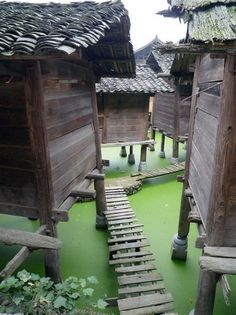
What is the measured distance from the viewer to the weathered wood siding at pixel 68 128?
4.43 m

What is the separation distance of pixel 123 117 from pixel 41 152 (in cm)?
881

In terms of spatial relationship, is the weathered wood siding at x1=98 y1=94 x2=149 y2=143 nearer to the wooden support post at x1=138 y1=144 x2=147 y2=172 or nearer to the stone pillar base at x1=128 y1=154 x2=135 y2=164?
the wooden support post at x1=138 y1=144 x2=147 y2=172

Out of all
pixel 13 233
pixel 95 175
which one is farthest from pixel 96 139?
pixel 13 233

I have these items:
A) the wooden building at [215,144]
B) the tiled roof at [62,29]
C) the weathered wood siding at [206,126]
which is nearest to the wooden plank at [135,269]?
the wooden building at [215,144]

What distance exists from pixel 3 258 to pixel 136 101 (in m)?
8.60

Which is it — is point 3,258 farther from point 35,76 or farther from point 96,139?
point 35,76

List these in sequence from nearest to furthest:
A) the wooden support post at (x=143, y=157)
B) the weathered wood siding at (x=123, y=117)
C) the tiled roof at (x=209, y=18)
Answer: the tiled roof at (x=209, y=18)
the weathered wood siding at (x=123, y=117)
the wooden support post at (x=143, y=157)

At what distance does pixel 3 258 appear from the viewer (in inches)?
260

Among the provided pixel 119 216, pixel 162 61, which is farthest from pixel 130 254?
pixel 162 61

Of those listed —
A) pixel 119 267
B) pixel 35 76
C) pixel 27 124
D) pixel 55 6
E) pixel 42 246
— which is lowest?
pixel 119 267

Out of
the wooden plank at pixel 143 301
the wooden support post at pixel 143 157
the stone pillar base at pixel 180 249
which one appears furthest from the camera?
the wooden support post at pixel 143 157

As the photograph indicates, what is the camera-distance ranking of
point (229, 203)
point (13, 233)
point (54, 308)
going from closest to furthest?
1. point (54, 308)
2. point (229, 203)
3. point (13, 233)

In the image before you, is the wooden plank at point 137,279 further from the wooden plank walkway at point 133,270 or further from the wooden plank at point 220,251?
the wooden plank at point 220,251

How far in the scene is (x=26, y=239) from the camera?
400 cm
